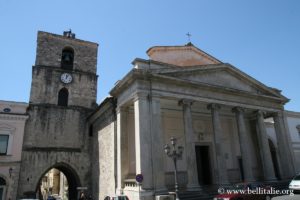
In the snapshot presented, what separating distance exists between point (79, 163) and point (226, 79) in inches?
536

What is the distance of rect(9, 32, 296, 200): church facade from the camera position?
13344 millimetres

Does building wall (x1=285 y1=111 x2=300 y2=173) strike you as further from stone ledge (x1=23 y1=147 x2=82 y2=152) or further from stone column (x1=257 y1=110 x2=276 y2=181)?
stone ledge (x1=23 y1=147 x2=82 y2=152)

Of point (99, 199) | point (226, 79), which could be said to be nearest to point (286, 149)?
point (226, 79)

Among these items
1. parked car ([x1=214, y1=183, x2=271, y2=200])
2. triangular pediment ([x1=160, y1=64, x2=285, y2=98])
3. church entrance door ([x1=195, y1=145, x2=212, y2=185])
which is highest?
triangular pediment ([x1=160, y1=64, x2=285, y2=98])

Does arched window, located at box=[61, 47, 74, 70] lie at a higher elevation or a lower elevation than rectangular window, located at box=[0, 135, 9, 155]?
higher

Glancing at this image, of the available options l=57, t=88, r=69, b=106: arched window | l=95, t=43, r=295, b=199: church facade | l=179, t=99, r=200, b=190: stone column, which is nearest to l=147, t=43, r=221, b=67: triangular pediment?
l=95, t=43, r=295, b=199: church facade

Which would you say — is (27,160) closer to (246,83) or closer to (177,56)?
(177,56)

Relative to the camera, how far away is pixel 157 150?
12.7 meters

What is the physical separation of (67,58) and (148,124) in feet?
47.0

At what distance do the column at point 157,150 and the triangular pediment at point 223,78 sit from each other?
224cm

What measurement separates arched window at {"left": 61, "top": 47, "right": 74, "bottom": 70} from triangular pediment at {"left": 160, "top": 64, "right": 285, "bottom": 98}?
500 inches

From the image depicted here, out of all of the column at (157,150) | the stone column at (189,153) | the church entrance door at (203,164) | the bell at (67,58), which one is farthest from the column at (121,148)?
the bell at (67,58)

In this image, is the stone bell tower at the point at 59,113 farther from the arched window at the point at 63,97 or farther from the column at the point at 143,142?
the column at the point at 143,142

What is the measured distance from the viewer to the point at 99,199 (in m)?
18.0
